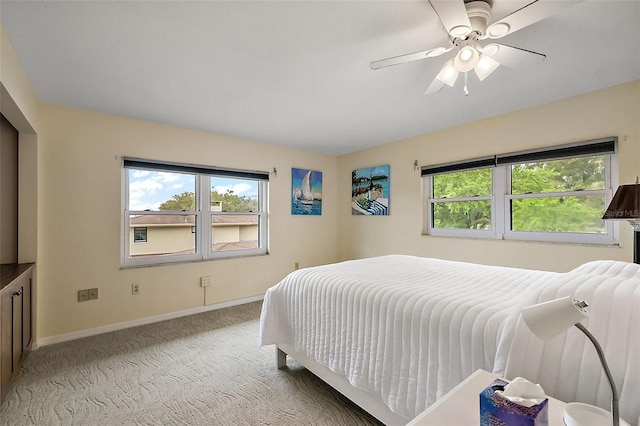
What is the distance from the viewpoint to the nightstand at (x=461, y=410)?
28.7 inches

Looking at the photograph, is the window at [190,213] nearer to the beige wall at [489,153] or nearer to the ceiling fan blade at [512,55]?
the beige wall at [489,153]

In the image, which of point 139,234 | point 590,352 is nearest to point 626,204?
point 590,352

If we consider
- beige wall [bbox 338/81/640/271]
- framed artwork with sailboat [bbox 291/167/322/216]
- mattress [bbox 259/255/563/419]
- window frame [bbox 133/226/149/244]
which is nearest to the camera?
mattress [bbox 259/255/563/419]

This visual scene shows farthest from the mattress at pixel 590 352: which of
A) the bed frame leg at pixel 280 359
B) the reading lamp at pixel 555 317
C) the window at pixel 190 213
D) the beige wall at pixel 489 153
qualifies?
the window at pixel 190 213

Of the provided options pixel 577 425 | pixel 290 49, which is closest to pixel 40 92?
pixel 290 49

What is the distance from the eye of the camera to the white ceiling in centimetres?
152

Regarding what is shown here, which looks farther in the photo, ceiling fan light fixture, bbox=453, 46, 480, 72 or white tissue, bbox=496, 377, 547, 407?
ceiling fan light fixture, bbox=453, 46, 480, 72

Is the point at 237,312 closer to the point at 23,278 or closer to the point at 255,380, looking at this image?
the point at 255,380

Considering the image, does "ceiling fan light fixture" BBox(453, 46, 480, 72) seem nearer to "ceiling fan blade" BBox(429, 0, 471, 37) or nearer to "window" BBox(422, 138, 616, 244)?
"ceiling fan blade" BBox(429, 0, 471, 37)

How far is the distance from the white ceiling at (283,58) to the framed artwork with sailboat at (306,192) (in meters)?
1.40

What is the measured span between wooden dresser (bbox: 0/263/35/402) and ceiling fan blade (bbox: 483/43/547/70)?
10.3 feet

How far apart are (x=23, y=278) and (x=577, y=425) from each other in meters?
3.20

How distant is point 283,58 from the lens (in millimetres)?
1948

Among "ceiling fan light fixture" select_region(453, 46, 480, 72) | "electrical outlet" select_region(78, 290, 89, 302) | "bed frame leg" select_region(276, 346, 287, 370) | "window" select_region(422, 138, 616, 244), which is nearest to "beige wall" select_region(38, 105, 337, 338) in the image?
"electrical outlet" select_region(78, 290, 89, 302)
